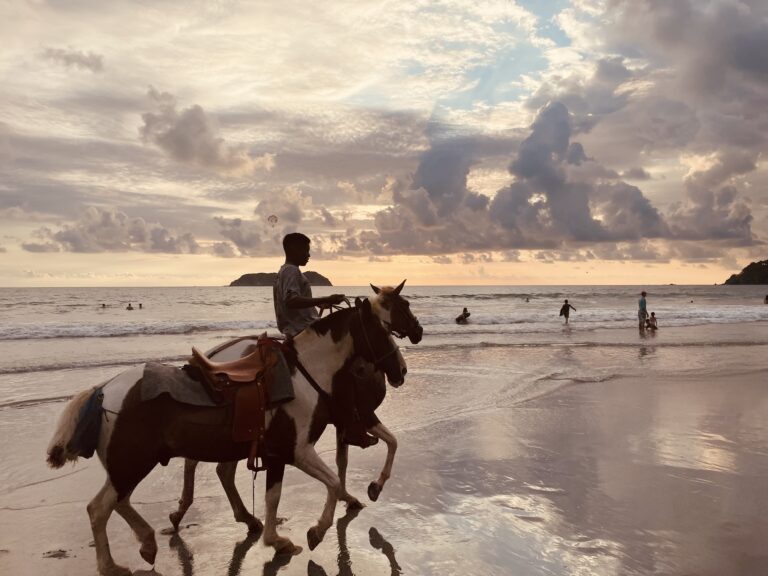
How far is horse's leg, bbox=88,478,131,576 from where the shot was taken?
440cm

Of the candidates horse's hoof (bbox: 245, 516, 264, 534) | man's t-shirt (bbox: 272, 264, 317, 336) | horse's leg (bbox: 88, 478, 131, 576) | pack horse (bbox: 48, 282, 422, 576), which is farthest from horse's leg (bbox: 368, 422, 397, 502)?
horse's leg (bbox: 88, 478, 131, 576)

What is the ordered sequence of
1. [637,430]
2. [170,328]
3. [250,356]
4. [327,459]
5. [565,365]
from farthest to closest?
1. [170,328]
2. [565,365]
3. [637,430]
4. [327,459]
5. [250,356]

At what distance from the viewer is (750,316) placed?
168ft

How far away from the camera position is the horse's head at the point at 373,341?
5.19 metres

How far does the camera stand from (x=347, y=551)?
5.23 meters

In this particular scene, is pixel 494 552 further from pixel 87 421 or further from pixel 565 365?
pixel 565 365

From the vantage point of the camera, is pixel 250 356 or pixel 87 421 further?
pixel 250 356

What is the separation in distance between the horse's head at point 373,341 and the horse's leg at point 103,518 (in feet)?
7.45

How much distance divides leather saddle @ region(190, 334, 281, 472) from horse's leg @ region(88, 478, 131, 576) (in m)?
1.02

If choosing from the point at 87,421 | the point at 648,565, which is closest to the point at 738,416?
the point at 648,565

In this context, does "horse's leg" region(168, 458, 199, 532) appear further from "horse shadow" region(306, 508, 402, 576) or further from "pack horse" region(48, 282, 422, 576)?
"horse shadow" region(306, 508, 402, 576)

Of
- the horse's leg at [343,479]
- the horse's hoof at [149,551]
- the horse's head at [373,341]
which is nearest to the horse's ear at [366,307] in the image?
the horse's head at [373,341]

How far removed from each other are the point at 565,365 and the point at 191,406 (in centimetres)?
1632

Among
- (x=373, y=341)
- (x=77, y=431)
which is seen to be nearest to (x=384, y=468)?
(x=373, y=341)
